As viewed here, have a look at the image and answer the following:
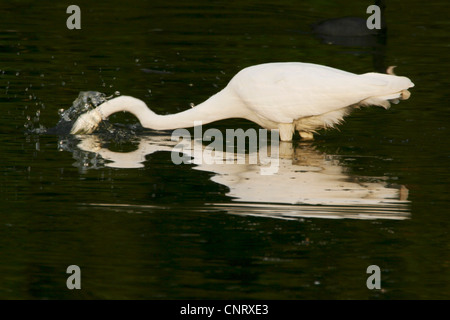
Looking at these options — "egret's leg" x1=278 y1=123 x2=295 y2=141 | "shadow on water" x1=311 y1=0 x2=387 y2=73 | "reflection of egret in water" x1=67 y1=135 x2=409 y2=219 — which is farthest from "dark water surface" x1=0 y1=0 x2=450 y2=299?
"shadow on water" x1=311 y1=0 x2=387 y2=73

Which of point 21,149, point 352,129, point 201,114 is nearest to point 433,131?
point 352,129

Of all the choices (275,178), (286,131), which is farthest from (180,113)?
(275,178)

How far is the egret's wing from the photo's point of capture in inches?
424

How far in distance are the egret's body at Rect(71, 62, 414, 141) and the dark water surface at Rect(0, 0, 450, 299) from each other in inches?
11.4

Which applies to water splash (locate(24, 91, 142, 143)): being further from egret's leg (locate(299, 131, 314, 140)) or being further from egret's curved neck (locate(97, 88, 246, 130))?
egret's leg (locate(299, 131, 314, 140))

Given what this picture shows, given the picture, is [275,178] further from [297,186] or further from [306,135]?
[306,135]

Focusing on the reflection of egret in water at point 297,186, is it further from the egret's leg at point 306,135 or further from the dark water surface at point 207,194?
the egret's leg at point 306,135

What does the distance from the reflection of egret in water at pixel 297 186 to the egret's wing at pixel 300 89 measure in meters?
0.47

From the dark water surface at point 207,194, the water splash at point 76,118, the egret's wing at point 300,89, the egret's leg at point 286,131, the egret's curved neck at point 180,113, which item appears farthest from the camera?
the water splash at point 76,118

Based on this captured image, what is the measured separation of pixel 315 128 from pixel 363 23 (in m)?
6.95

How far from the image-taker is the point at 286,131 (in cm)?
1133

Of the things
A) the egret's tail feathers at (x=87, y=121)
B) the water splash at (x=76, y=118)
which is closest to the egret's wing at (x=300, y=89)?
the water splash at (x=76, y=118)

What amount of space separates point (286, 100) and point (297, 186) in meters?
1.92

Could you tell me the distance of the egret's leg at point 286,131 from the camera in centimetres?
1127
